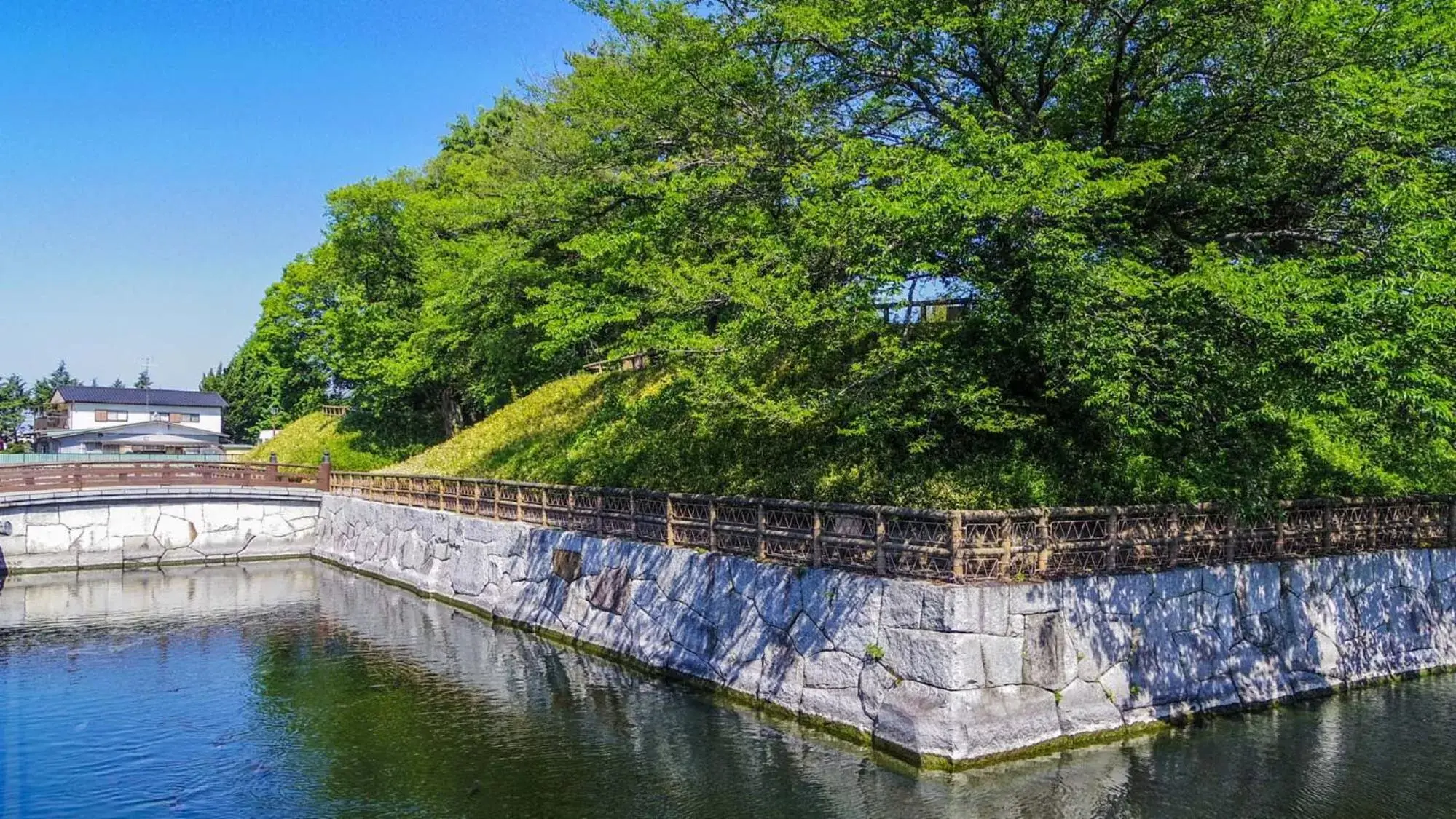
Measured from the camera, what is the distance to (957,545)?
11438 mm

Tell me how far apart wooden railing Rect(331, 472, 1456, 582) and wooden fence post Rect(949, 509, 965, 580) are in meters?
0.01

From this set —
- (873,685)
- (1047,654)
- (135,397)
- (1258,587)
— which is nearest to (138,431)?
(135,397)

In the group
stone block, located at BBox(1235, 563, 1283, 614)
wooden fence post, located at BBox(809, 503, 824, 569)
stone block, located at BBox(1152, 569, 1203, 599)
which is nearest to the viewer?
stone block, located at BBox(1152, 569, 1203, 599)

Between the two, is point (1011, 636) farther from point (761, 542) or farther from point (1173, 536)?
Answer: point (761, 542)

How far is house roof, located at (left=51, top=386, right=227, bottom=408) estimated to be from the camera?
2899 inches

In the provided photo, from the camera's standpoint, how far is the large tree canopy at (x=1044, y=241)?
1180cm

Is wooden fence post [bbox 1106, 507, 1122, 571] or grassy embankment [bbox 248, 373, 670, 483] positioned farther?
grassy embankment [bbox 248, 373, 670, 483]

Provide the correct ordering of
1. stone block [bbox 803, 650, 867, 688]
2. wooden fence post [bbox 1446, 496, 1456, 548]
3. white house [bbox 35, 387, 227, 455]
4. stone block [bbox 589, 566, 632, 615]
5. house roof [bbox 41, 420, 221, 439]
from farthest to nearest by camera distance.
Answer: house roof [bbox 41, 420, 221, 439] → white house [bbox 35, 387, 227, 455] → stone block [bbox 589, 566, 632, 615] → wooden fence post [bbox 1446, 496, 1456, 548] → stone block [bbox 803, 650, 867, 688]

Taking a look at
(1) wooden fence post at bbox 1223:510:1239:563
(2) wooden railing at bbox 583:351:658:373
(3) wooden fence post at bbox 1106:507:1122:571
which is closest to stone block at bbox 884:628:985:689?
(3) wooden fence post at bbox 1106:507:1122:571

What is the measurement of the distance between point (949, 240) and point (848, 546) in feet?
13.7

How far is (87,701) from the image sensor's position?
14672mm

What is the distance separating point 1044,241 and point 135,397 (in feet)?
264

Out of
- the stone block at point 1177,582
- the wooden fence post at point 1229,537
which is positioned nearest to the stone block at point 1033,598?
the stone block at point 1177,582

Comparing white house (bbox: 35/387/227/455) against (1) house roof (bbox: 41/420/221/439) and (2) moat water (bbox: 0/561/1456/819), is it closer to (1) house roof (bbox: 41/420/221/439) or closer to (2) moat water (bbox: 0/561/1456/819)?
(1) house roof (bbox: 41/420/221/439)
